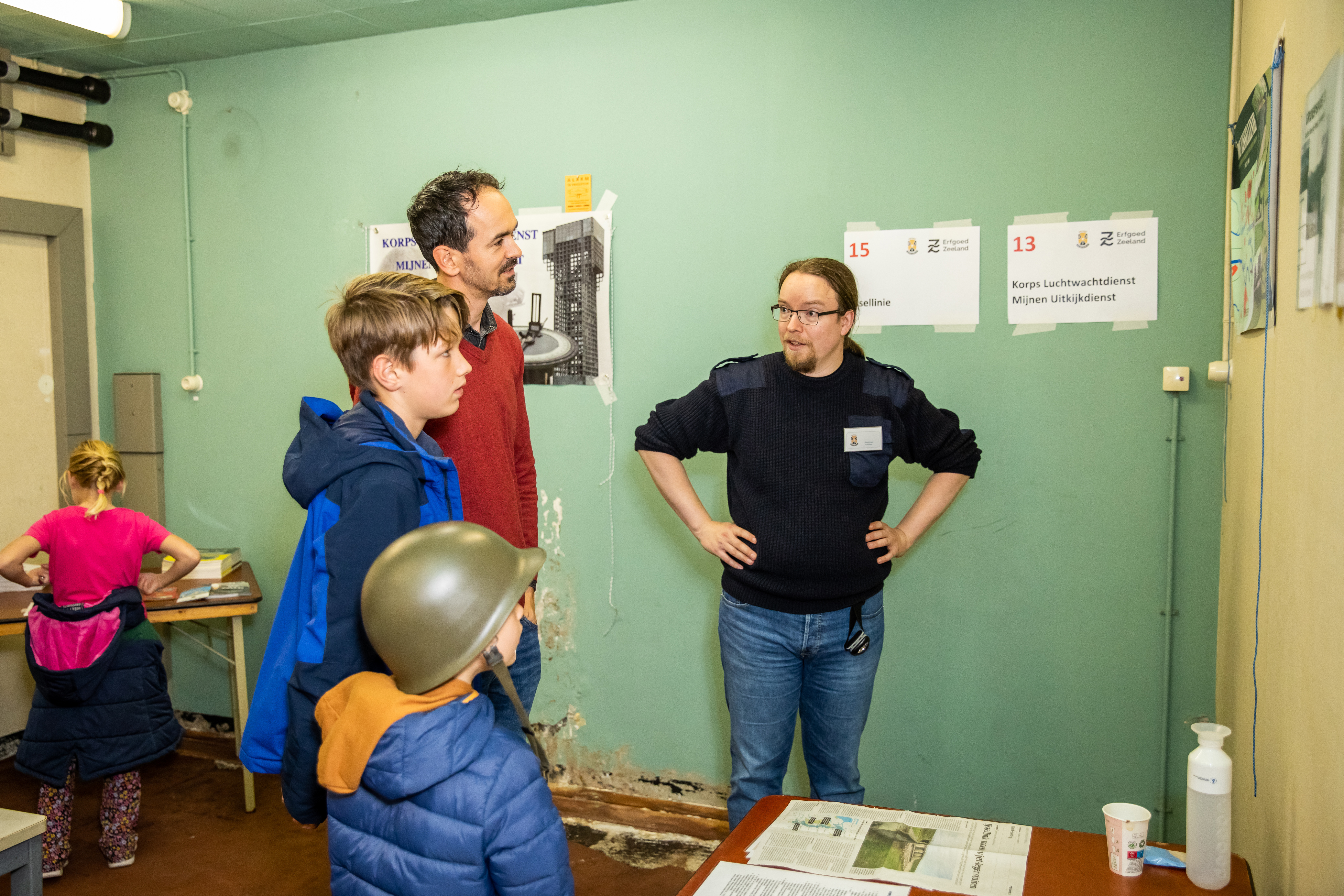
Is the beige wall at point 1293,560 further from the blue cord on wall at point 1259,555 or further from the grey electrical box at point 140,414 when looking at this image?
the grey electrical box at point 140,414

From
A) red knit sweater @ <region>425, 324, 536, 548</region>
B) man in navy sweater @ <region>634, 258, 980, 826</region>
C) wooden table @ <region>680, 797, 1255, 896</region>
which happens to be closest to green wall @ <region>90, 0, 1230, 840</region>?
man in navy sweater @ <region>634, 258, 980, 826</region>

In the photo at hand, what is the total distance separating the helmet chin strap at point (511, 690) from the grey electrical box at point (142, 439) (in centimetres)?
302

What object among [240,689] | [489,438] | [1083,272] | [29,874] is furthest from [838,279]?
[240,689]

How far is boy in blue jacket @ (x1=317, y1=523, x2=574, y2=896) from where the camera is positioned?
122cm

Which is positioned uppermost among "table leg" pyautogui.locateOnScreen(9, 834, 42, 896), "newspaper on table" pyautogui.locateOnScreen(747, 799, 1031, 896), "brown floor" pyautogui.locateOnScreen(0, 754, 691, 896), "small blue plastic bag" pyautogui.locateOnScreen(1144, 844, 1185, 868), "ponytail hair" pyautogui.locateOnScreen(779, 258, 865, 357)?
"ponytail hair" pyautogui.locateOnScreen(779, 258, 865, 357)

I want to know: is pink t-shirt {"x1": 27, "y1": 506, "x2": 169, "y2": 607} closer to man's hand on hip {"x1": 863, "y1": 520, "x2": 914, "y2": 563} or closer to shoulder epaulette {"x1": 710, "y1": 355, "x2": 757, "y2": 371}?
shoulder epaulette {"x1": 710, "y1": 355, "x2": 757, "y2": 371}

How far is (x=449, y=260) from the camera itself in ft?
6.68

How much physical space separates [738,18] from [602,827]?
2630 mm

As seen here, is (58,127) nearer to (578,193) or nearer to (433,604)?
(578,193)

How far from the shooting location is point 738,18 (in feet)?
9.51

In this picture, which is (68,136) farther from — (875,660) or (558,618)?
(875,660)

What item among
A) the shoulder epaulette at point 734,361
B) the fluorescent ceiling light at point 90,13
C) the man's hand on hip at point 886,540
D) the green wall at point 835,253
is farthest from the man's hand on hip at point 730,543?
the fluorescent ceiling light at point 90,13

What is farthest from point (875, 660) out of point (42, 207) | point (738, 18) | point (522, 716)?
point (42, 207)

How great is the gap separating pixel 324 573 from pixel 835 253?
76.9 inches
